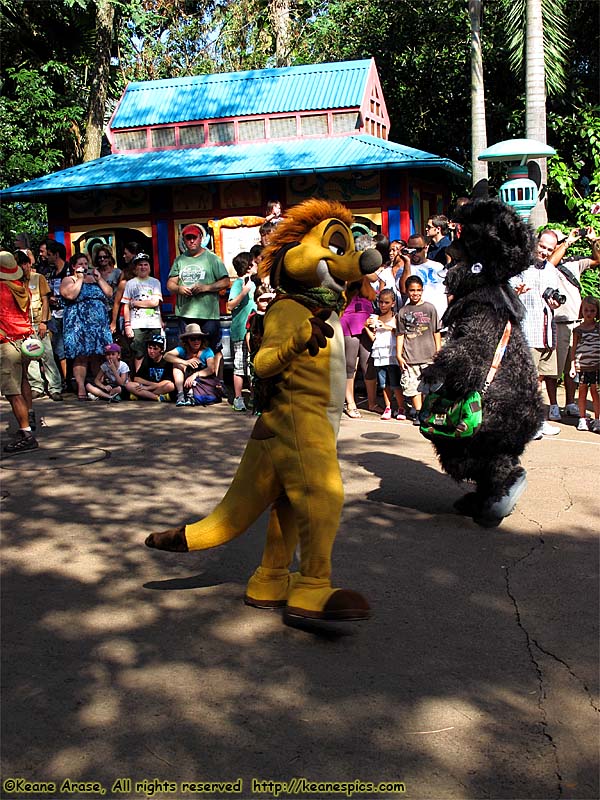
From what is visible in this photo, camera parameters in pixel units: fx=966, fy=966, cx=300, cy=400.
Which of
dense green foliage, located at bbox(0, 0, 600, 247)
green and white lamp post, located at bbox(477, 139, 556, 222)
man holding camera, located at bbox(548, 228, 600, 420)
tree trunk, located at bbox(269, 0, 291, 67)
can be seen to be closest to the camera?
man holding camera, located at bbox(548, 228, 600, 420)

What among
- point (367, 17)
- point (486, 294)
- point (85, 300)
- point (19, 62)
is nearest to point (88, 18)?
point (19, 62)

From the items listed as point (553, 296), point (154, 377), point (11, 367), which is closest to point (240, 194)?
point (154, 377)

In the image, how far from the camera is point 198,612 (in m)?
4.76

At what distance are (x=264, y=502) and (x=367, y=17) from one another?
2150 cm

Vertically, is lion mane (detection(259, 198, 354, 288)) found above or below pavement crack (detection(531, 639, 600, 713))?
above

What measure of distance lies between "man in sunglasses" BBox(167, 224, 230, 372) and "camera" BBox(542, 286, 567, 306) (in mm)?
3952

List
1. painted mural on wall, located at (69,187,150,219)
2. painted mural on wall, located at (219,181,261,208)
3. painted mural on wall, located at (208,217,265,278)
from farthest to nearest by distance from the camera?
painted mural on wall, located at (69,187,150,219) < painted mural on wall, located at (219,181,261,208) < painted mural on wall, located at (208,217,265,278)

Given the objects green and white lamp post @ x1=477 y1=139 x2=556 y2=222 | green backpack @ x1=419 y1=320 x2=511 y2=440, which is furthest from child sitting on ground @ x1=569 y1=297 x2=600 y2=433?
green backpack @ x1=419 y1=320 x2=511 y2=440

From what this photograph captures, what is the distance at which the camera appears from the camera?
9.27 meters

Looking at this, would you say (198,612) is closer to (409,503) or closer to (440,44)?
(409,503)

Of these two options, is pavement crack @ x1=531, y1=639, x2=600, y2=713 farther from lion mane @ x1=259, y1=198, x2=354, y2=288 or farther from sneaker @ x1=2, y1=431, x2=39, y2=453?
sneaker @ x1=2, y1=431, x2=39, y2=453

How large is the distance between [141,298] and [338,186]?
4.91 meters

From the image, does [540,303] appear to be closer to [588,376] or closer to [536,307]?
[536,307]

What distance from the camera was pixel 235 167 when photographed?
15695 millimetres
